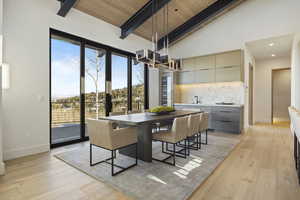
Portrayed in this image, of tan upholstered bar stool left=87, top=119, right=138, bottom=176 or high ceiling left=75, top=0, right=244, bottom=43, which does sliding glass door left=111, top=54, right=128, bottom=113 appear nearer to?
high ceiling left=75, top=0, right=244, bottom=43

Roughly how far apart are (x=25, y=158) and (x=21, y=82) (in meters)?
1.41

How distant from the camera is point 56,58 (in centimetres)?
363

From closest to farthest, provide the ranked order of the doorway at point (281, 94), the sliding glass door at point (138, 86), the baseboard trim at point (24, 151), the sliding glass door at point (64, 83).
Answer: the baseboard trim at point (24, 151) < the sliding glass door at point (64, 83) < the sliding glass door at point (138, 86) < the doorway at point (281, 94)

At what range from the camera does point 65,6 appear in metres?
3.37

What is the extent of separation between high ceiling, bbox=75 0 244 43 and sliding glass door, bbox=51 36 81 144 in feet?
3.22

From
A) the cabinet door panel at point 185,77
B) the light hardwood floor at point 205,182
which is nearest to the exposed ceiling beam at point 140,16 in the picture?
the cabinet door panel at point 185,77

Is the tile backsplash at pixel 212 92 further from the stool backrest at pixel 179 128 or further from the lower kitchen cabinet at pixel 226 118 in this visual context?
the stool backrest at pixel 179 128

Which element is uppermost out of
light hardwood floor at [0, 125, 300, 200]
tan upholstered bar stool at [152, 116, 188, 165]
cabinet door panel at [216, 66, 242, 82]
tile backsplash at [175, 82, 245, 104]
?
cabinet door panel at [216, 66, 242, 82]

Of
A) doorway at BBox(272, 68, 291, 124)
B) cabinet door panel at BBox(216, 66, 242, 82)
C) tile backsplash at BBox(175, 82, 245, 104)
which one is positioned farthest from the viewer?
doorway at BBox(272, 68, 291, 124)

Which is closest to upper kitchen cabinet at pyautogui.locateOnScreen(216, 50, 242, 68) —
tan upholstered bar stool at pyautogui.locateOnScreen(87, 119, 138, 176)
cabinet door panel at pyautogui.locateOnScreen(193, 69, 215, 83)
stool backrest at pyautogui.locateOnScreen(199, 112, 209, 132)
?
cabinet door panel at pyautogui.locateOnScreen(193, 69, 215, 83)

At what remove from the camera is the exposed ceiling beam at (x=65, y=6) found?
3314mm

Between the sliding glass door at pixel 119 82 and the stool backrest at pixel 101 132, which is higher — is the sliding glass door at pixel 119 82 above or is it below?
above

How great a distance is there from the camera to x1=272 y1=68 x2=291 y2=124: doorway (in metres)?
7.17

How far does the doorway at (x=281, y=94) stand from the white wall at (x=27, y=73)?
865 cm
